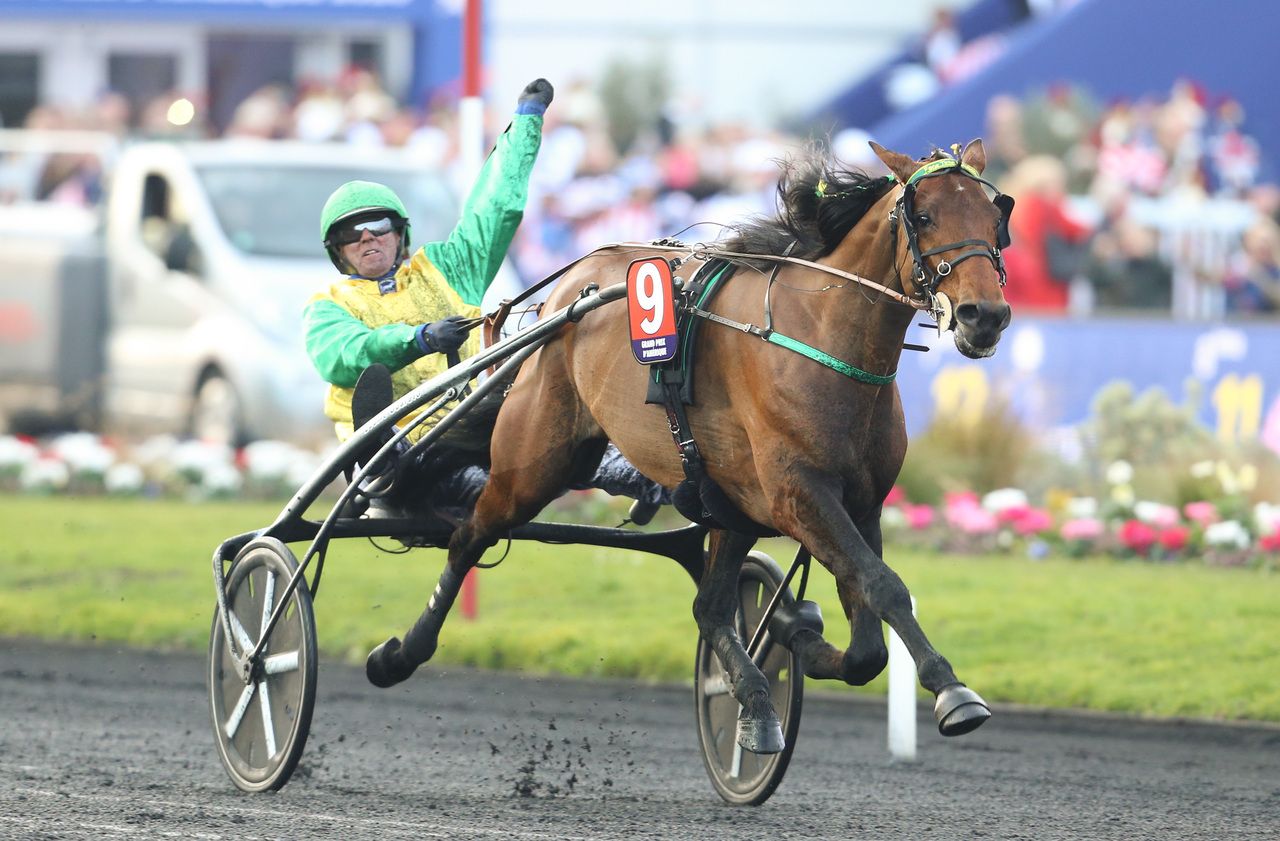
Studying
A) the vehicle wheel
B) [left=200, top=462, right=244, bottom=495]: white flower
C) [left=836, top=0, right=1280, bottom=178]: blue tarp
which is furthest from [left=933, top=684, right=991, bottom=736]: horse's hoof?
[left=836, top=0, right=1280, bottom=178]: blue tarp

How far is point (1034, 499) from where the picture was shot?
36.8 ft

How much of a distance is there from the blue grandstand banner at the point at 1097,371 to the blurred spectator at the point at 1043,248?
967 mm

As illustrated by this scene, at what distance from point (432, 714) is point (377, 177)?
6.02 m

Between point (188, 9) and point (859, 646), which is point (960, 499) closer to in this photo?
point (859, 646)

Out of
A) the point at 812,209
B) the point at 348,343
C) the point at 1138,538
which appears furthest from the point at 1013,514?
the point at 812,209

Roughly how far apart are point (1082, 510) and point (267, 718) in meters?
5.33

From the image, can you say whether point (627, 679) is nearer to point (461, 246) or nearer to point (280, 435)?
point (461, 246)

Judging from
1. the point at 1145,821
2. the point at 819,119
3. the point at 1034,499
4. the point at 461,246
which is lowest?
the point at 1145,821

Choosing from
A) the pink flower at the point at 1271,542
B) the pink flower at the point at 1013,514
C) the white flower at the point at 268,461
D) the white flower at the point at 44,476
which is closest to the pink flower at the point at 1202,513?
the pink flower at the point at 1271,542

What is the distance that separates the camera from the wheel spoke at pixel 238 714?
6.25 metres

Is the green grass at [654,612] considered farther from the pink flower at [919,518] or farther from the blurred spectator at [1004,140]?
the blurred spectator at [1004,140]

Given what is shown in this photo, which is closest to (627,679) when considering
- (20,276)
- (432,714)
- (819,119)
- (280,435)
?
(432,714)

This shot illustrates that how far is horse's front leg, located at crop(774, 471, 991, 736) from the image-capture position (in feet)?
16.6

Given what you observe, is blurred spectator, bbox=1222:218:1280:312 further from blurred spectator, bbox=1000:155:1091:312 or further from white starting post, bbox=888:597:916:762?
white starting post, bbox=888:597:916:762
